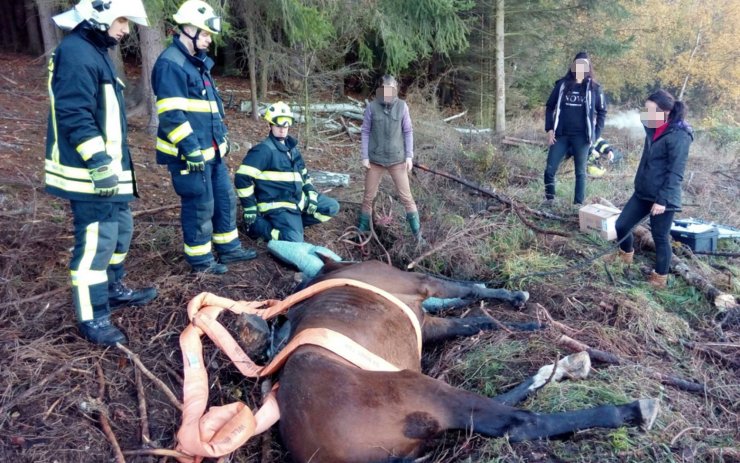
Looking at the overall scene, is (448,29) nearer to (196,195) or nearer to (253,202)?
(253,202)

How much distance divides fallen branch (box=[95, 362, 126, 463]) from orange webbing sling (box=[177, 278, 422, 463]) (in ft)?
0.87

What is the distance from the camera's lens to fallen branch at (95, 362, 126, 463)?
2449mm

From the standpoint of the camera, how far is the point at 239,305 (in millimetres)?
3354

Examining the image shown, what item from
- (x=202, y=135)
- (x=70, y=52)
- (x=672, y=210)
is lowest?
(x=672, y=210)

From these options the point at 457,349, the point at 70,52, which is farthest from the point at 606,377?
the point at 70,52

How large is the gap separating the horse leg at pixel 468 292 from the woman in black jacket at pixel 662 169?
4.21 feet

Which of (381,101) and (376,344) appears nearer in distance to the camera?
(376,344)

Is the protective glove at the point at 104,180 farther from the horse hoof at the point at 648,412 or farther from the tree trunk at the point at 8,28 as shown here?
the tree trunk at the point at 8,28

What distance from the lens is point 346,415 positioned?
239 centimetres

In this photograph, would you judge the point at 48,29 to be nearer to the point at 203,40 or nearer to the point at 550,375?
the point at 203,40

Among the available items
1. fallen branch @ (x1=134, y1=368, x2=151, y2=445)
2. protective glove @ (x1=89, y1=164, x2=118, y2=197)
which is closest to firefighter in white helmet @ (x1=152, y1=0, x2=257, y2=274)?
protective glove @ (x1=89, y1=164, x2=118, y2=197)

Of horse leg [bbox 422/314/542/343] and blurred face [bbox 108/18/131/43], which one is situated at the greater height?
blurred face [bbox 108/18/131/43]

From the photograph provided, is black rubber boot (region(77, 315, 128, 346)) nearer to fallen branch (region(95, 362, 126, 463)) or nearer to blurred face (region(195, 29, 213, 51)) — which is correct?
fallen branch (region(95, 362, 126, 463))

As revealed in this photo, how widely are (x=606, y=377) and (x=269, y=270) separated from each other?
2.66m
